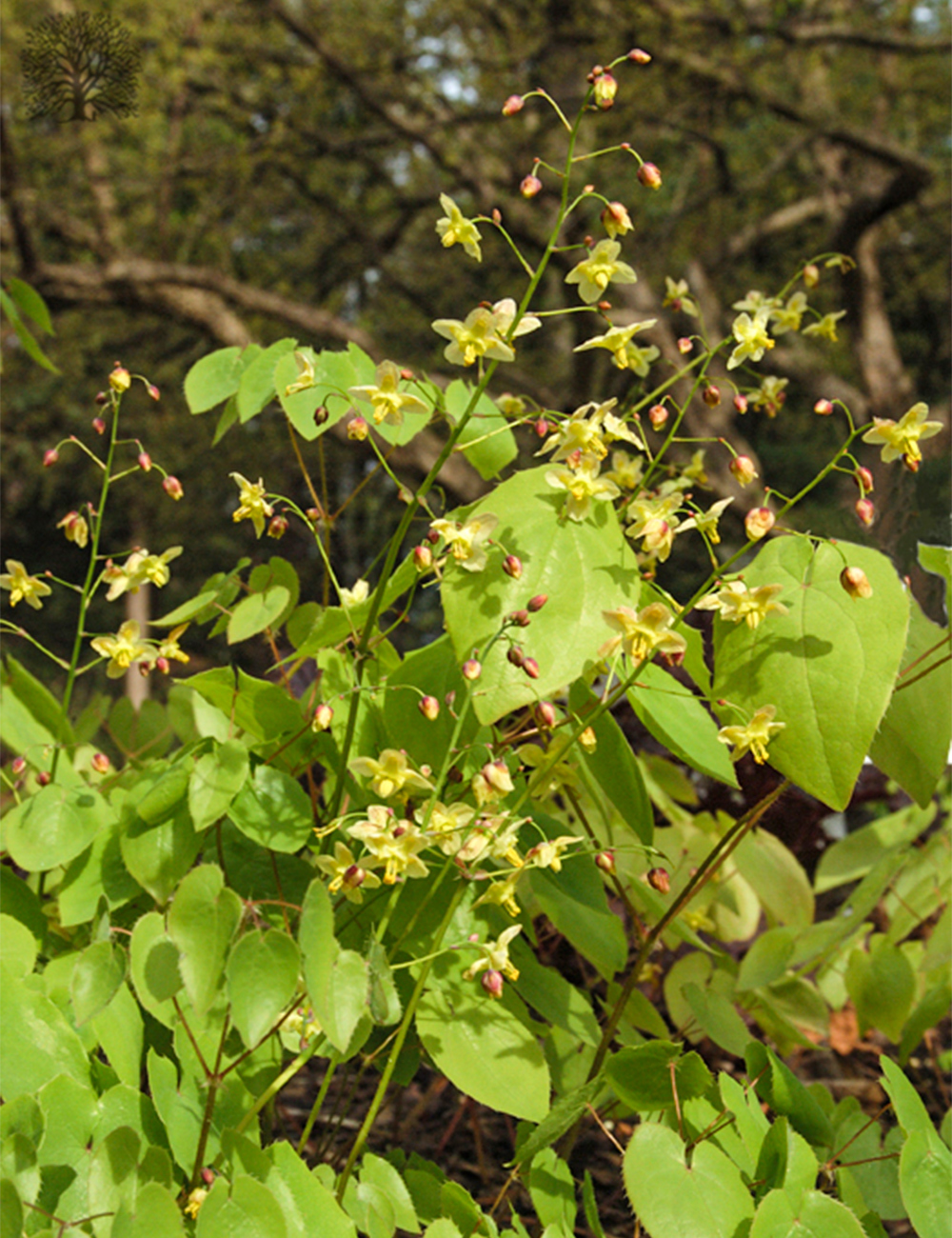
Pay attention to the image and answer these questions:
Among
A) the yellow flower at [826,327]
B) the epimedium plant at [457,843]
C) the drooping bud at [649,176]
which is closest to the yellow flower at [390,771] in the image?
the epimedium plant at [457,843]

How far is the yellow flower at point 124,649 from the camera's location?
60 centimetres

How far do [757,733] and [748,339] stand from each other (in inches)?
9.4

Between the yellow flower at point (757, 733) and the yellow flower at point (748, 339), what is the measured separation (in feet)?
0.69

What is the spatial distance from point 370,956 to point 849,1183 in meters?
0.32

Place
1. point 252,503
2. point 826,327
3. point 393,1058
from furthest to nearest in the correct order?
point 826,327, point 252,503, point 393,1058

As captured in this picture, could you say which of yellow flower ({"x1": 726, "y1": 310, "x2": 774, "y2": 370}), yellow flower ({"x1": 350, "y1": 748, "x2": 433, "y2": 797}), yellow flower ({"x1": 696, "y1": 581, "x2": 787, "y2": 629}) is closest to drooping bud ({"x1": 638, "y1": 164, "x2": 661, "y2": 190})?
yellow flower ({"x1": 726, "y1": 310, "x2": 774, "y2": 370})

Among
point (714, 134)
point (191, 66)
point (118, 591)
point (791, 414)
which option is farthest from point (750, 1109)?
point (791, 414)

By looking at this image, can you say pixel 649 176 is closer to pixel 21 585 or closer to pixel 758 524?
pixel 758 524

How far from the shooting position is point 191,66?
15.1 ft

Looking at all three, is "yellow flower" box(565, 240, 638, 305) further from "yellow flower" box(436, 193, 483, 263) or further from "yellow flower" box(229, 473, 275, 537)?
"yellow flower" box(229, 473, 275, 537)

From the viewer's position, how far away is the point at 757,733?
497 mm

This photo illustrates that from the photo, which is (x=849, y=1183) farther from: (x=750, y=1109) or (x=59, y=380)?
(x=59, y=380)

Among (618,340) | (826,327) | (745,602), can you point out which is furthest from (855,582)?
(826,327)

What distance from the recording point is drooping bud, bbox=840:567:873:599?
492mm
